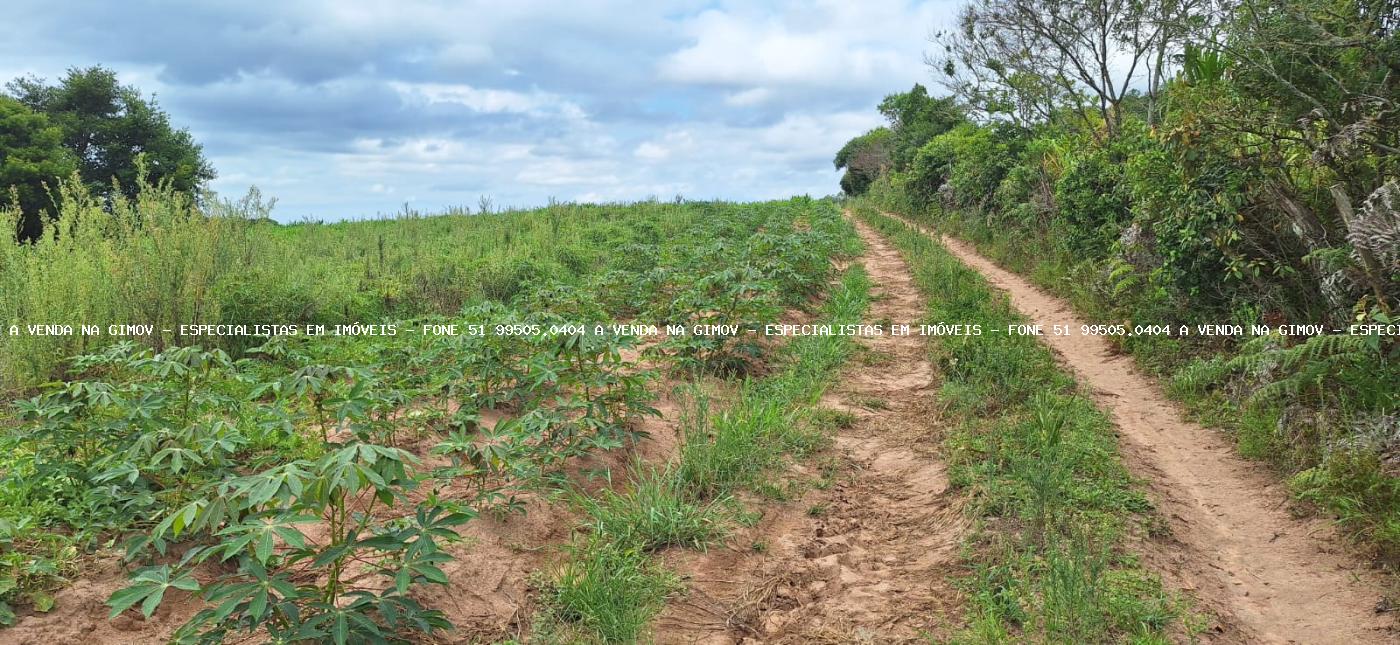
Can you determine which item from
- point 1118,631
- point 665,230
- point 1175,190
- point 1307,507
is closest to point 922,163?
point 665,230

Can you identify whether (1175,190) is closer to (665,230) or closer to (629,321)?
(629,321)

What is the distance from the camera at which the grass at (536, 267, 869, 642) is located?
331cm

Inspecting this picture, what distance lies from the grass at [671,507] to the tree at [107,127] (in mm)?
26789

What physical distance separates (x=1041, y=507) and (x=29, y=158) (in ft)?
91.2

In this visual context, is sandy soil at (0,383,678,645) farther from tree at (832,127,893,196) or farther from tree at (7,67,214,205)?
tree at (832,127,893,196)

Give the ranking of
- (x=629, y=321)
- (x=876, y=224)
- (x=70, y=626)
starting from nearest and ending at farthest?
(x=70, y=626)
(x=629, y=321)
(x=876, y=224)

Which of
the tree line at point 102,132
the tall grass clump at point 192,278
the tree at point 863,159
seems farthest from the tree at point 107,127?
the tree at point 863,159

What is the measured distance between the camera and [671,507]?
4.07 m

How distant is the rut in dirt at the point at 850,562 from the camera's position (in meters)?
3.44

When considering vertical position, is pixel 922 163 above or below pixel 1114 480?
above

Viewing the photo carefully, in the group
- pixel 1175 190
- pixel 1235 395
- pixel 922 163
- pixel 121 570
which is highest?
pixel 922 163

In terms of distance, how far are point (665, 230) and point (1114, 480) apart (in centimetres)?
1433

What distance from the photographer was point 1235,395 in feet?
19.6

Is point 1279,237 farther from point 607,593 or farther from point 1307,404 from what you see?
point 607,593
